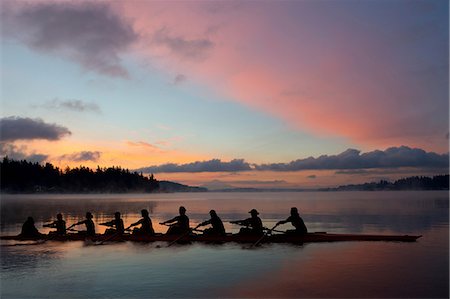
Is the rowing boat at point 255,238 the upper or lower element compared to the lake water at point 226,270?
upper

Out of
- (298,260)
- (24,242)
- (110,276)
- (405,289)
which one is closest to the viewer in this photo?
(405,289)

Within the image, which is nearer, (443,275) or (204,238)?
(443,275)

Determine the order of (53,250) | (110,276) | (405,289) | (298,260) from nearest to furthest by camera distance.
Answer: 1. (405,289)
2. (110,276)
3. (298,260)
4. (53,250)

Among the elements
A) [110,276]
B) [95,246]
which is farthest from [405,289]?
[95,246]

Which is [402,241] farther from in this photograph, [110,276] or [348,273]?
[110,276]

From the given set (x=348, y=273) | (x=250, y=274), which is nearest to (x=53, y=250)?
(x=250, y=274)

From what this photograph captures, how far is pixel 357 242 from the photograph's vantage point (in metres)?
27.2

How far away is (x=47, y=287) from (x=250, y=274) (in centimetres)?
855

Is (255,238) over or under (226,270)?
over

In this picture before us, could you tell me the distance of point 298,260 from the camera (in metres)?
22.4

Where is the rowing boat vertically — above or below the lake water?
above

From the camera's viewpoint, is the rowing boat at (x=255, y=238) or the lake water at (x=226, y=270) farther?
the rowing boat at (x=255, y=238)

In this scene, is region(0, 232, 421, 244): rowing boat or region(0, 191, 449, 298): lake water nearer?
region(0, 191, 449, 298): lake water

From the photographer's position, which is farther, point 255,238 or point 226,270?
point 255,238
